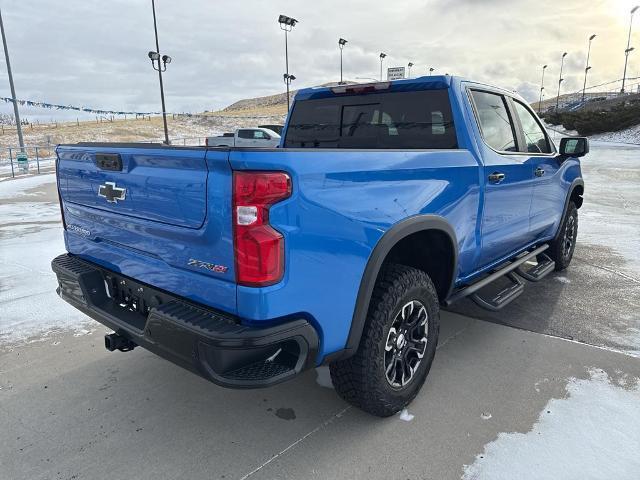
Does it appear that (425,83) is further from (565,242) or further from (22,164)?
(22,164)

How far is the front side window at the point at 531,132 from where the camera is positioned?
416cm

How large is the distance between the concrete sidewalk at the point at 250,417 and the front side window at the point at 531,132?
1.74m

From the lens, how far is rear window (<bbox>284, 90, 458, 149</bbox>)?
3340 mm

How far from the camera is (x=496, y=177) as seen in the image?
3355mm

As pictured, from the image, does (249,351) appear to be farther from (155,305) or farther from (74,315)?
(74,315)

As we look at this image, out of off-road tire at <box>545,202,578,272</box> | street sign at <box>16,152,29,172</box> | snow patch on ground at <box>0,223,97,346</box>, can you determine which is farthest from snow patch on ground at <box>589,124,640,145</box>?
snow patch on ground at <box>0,223,97,346</box>

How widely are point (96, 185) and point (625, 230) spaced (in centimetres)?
758

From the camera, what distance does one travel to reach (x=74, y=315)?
4.16 m

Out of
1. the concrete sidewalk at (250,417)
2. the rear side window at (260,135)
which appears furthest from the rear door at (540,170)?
the rear side window at (260,135)

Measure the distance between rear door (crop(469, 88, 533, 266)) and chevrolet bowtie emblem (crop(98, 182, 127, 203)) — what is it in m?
2.28

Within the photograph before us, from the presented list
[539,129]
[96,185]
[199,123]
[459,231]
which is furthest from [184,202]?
[199,123]

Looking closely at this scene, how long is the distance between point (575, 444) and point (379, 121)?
2406mm

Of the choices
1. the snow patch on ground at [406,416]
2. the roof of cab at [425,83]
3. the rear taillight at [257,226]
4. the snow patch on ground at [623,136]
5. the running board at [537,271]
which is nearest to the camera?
the rear taillight at [257,226]

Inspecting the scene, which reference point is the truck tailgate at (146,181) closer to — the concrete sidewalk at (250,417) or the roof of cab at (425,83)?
the concrete sidewalk at (250,417)
